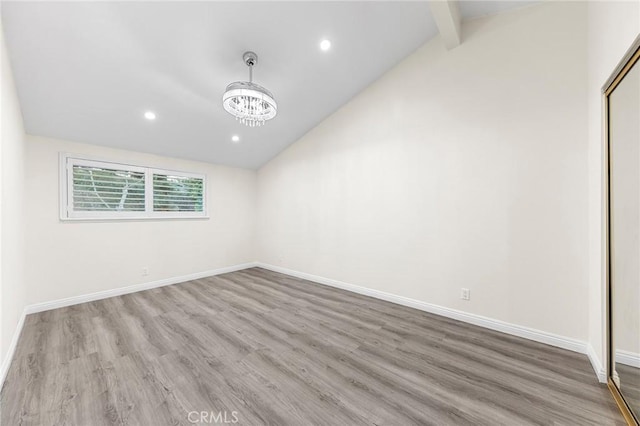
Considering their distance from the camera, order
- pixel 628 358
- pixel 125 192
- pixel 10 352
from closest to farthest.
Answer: pixel 628 358, pixel 10 352, pixel 125 192

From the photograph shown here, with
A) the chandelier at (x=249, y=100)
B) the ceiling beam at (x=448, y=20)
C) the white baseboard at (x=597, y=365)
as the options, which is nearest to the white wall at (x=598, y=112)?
the white baseboard at (x=597, y=365)

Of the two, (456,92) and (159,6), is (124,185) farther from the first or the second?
(456,92)

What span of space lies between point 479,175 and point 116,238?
16.6 feet

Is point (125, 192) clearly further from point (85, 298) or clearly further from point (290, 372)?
point (290, 372)

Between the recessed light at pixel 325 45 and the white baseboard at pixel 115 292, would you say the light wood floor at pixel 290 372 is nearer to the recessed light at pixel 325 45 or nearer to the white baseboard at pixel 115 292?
the white baseboard at pixel 115 292

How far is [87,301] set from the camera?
3.38m

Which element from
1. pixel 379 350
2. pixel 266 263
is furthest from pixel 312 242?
pixel 379 350

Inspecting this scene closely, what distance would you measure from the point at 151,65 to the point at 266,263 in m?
3.94

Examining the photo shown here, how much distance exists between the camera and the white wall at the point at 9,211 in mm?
1842

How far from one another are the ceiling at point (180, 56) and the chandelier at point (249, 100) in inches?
15.9

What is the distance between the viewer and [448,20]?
246cm

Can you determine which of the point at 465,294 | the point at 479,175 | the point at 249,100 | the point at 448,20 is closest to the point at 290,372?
the point at 465,294

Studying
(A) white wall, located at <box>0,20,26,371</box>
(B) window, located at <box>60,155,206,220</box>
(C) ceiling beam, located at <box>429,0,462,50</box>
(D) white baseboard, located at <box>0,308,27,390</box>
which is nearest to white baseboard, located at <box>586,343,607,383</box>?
(C) ceiling beam, located at <box>429,0,462,50</box>

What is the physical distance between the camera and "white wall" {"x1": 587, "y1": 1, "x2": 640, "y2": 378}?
1573 mm
